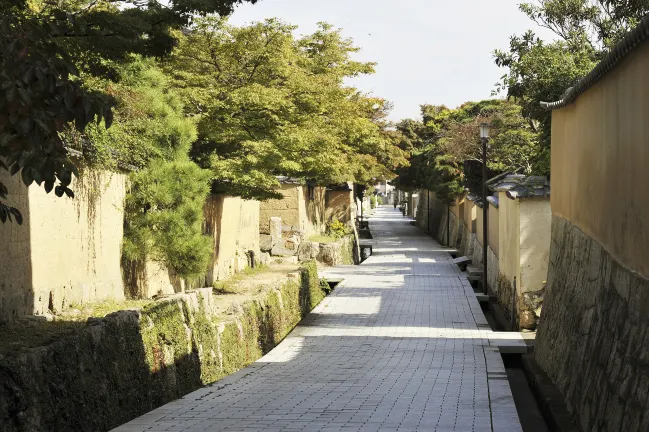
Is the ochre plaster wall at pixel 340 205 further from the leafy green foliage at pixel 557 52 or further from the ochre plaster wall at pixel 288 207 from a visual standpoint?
the leafy green foliage at pixel 557 52

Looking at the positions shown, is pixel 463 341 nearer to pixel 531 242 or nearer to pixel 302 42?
pixel 531 242

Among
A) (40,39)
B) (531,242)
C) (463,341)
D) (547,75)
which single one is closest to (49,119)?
(40,39)

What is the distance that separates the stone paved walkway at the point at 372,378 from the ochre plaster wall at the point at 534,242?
144 cm

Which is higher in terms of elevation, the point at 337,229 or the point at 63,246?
the point at 63,246

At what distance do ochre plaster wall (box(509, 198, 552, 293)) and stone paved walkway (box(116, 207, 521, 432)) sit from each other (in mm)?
1439

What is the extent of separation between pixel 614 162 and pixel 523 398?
4.62m

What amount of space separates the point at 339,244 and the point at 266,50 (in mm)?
17572

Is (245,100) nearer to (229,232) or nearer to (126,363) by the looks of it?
(229,232)

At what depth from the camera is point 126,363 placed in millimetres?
11625

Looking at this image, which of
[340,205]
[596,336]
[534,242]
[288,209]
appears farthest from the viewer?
[340,205]

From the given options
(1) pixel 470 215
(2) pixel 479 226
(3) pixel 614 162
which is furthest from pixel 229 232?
(3) pixel 614 162

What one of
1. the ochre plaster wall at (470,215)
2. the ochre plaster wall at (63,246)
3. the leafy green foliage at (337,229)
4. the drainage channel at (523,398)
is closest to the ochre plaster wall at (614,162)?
the drainage channel at (523,398)

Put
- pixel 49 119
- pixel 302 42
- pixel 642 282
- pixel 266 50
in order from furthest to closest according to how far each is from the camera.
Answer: pixel 302 42, pixel 266 50, pixel 642 282, pixel 49 119

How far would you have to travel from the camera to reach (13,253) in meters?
13.1
